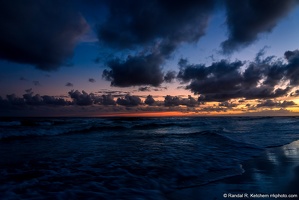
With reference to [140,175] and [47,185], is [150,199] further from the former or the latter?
[47,185]

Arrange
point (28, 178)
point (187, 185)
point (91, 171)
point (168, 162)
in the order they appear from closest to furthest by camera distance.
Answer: point (187, 185), point (28, 178), point (91, 171), point (168, 162)

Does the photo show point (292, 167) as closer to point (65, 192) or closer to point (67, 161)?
point (65, 192)

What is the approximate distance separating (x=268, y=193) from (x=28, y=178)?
5337 mm

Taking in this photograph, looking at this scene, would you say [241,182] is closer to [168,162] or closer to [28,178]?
[168,162]

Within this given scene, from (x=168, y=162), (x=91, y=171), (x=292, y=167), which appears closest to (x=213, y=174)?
(x=168, y=162)

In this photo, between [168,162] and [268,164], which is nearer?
[268,164]

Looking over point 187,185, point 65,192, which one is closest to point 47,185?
point 65,192

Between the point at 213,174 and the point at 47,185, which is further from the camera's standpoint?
the point at 213,174

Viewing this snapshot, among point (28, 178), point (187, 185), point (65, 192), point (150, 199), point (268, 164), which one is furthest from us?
point (268, 164)

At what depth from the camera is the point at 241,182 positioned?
480 cm

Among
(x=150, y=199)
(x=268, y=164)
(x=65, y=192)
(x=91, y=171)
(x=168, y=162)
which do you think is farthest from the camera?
(x=168, y=162)

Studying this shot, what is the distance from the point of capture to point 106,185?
4824 millimetres

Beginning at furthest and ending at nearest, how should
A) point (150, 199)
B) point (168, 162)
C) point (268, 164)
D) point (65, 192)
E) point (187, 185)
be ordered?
point (168, 162), point (268, 164), point (187, 185), point (65, 192), point (150, 199)

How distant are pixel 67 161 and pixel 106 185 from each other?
10.1ft
